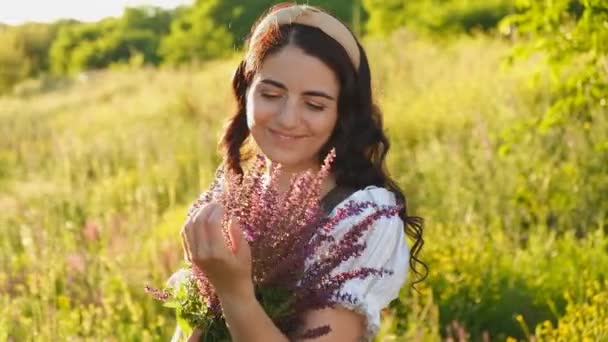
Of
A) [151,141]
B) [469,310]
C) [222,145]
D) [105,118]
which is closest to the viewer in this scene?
[222,145]

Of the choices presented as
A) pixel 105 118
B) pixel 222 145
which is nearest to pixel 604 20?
pixel 222 145

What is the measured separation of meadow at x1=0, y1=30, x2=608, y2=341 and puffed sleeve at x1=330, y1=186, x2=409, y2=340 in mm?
663

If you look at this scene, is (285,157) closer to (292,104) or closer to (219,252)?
(292,104)

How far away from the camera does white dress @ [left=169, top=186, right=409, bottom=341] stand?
88.4 inches

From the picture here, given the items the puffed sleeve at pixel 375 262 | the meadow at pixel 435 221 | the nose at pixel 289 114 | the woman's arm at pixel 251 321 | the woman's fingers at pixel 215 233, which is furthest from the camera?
the meadow at pixel 435 221

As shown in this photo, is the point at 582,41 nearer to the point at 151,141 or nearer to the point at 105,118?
the point at 151,141

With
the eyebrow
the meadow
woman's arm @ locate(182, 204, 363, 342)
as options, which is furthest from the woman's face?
woman's arm @ locate(182, 204, 363, 342)

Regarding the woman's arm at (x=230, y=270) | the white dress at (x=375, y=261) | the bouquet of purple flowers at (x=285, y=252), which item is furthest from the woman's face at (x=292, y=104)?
the woman's arm at (x=230, y=270)

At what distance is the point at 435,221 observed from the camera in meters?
6.86

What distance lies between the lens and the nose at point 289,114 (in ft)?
7.71

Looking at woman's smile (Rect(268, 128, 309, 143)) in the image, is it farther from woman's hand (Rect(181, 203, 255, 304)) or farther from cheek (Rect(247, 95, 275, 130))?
woman's hand (Rect(181, 203, 255, 304))

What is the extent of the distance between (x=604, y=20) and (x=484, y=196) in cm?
243

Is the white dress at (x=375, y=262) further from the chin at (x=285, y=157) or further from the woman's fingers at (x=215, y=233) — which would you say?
the woman's fingers at (x=215, y=233)

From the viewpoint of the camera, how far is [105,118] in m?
16.5
